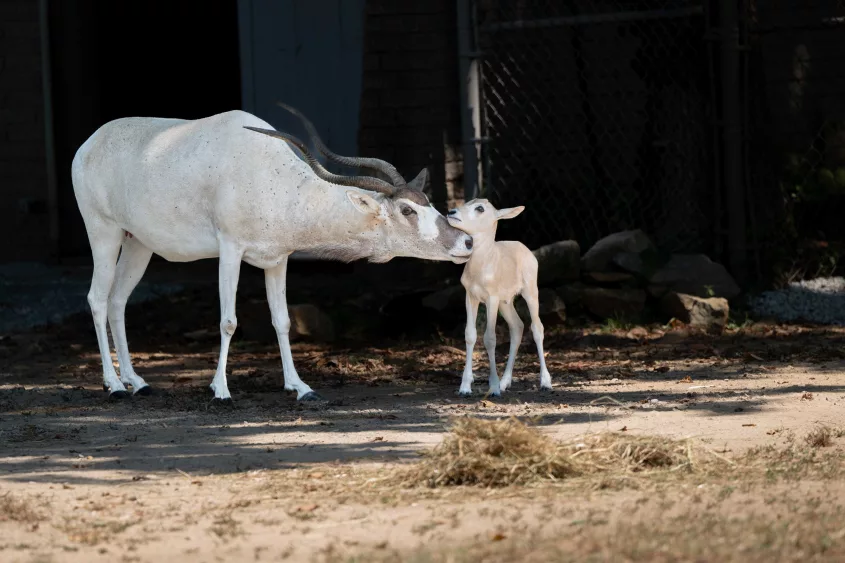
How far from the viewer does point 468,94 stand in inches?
428

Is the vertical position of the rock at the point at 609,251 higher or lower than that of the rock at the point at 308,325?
higher

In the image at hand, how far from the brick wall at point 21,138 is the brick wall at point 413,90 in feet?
10.8

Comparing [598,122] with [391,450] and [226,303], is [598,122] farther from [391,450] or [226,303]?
[391,450]

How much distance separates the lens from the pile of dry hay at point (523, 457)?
5328mm

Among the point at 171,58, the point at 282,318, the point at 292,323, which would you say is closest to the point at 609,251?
the point at 292,323

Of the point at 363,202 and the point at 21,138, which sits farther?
the point at 21,138

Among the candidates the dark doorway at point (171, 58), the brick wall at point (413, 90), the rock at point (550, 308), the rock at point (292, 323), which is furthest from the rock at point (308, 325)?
the dark doorway at point (171, 58)

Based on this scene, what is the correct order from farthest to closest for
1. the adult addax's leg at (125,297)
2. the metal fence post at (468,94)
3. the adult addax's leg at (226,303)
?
the metal fence post at (468,94)
the adult addax's leg at (125,297)
the adult addax's leg at (226,303)

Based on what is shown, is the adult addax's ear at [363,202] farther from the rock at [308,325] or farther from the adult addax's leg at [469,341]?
the rock at [308,325]

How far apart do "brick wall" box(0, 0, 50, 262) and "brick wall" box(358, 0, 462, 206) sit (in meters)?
3.29

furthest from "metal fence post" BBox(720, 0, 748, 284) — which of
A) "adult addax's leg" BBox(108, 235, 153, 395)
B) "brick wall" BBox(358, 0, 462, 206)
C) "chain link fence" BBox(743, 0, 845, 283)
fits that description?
"adult addax's leg" BBox(108, 235, 153, 395)

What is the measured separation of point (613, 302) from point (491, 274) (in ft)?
9.55

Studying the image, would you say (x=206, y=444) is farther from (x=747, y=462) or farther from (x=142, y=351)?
(x=142, y=351)

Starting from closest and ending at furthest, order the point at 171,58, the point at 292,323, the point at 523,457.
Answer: the point at 523,457 < the point at 292,323 < the point at 171,58
